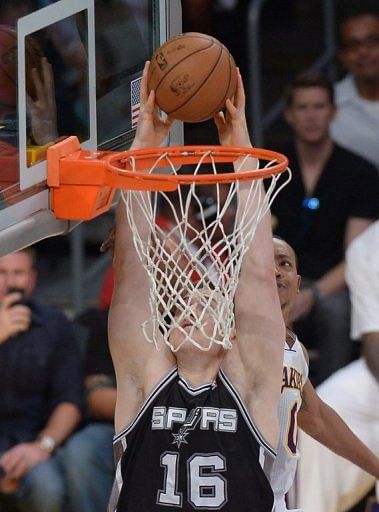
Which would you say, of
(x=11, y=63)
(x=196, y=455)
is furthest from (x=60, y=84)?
(x=196, y=455)

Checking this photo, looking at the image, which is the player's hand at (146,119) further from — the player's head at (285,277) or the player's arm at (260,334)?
the player's head at (285,277)

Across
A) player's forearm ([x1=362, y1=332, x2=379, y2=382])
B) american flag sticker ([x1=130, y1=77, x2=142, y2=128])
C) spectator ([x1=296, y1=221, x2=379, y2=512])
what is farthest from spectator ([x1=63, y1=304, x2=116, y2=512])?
american flag sticker ([x1=130, y1=77, x2=142, y2=128])

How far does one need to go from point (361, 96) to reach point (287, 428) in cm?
366

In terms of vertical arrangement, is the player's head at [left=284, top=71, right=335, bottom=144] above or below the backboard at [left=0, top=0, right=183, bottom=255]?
below

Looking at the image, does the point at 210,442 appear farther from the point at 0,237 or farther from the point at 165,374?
the point at 0,237

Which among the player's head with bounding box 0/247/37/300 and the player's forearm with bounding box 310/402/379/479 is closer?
the player's forearm with bounding box 310/402/379/479

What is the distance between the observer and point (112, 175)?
11.6 feet

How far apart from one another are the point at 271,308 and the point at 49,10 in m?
1.08

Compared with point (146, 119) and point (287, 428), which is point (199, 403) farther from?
point (146, 119)

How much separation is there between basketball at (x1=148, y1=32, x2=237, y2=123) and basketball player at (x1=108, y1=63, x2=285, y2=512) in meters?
0.29

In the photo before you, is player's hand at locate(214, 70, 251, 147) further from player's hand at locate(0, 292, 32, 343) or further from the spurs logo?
player's hand at locate(0, 292, 32, 343)

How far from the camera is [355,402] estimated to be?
5.80 meters

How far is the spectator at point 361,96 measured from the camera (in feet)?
23.2

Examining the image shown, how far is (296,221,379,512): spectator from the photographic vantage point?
18.6ft
